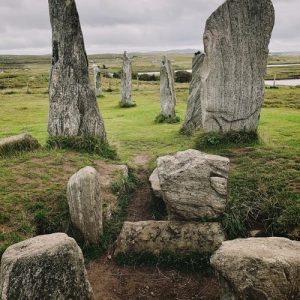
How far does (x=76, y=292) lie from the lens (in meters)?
5.00

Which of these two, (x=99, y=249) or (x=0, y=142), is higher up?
(x=0, y=142)

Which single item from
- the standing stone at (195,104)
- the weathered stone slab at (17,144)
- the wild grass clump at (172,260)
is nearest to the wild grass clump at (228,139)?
the standing stone at (195,104)

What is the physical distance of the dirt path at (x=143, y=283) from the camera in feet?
21.9

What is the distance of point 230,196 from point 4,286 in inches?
213

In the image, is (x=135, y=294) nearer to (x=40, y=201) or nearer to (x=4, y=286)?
(x=4, y=286)

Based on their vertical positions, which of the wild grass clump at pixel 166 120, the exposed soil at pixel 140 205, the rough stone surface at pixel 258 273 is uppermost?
the rough stone surface at pixel 258 273

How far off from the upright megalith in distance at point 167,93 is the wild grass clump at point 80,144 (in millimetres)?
7851

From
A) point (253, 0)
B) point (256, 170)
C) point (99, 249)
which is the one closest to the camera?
point (99, 249)

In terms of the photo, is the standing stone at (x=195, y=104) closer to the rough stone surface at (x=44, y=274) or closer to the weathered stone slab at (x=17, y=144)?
the weathered stone slab at (x=17, y=144)

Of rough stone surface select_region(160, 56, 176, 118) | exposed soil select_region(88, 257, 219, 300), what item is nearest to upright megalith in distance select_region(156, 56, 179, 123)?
rough stone surface select_region(160, 56, 176, 118)

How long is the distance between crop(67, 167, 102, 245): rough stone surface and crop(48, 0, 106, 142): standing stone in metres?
4.53

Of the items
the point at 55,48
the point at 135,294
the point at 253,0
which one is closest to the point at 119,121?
the point at 55,48

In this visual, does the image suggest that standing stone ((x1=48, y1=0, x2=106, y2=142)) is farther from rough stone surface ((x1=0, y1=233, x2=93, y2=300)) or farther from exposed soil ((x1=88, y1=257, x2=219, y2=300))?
rough stone surface ((x1=0, y1=233, x2=93, y2=300))

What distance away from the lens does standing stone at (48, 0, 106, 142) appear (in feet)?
38.9
